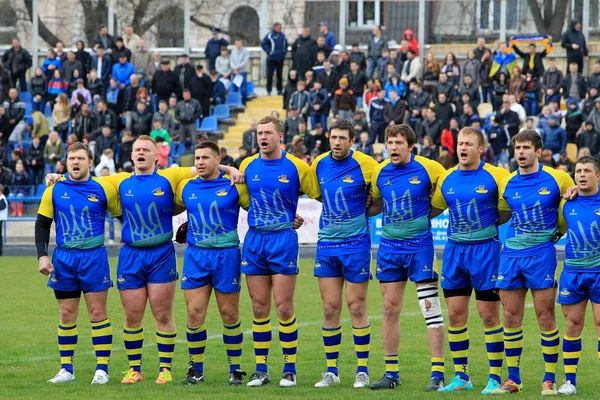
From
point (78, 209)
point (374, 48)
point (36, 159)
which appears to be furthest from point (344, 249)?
point (374, 48)

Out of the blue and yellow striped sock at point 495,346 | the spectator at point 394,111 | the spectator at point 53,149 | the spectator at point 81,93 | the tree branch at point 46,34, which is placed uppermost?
the tree branch at point 46,34

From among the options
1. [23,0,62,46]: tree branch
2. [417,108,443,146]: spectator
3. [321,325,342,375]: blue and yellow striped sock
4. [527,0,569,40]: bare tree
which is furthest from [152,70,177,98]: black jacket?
[321,325,342,375]: blue and yellow striped sock

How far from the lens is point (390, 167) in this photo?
11016mm

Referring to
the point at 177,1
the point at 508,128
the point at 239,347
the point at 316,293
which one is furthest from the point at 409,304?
the point at 177,1

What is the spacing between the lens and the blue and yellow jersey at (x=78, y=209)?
36.5 feet

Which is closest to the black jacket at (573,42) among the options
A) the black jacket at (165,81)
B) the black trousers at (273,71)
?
the black trousers at (273,71)

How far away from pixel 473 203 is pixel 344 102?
2003 cm

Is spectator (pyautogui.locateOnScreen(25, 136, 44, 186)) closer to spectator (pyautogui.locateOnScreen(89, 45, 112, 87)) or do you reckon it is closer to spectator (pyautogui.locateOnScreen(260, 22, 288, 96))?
spectator (pyautogui.locateOnScreen(89, 45, 112, 87))

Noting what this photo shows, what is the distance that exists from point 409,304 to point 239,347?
697cm

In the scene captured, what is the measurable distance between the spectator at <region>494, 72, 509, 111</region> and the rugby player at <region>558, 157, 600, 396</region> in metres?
20.4

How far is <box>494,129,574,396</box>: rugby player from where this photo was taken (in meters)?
10.3

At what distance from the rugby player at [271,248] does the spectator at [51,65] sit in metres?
24.0

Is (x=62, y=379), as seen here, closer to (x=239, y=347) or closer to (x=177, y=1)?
(x=239, y=347)

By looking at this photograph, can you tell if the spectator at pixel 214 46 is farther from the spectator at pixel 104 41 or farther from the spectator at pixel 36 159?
the spectator at pixel 36 159
